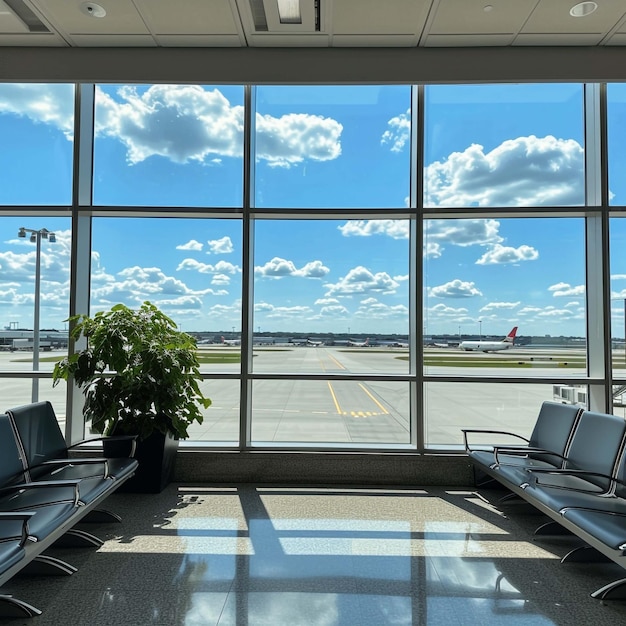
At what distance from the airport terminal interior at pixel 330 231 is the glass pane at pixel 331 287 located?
0.08 ft

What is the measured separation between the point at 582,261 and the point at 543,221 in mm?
571

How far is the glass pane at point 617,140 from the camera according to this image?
4922mm

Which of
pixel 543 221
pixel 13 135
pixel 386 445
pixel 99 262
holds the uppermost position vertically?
pixel 13 135

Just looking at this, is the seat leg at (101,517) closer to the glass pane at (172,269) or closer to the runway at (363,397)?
the runway at (363,397)

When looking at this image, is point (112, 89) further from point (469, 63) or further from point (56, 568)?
point (56, 568)

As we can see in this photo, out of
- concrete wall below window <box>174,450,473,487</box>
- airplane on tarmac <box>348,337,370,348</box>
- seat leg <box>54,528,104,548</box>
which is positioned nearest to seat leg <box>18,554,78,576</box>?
seat leg <box>54,528,104,548</box>

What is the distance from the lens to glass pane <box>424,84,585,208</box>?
5.03 meters

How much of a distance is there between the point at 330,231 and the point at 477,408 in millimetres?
2382

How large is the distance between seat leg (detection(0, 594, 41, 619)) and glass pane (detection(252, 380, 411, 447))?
2701mm

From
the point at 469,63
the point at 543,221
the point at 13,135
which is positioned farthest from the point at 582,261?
the point at 13,135

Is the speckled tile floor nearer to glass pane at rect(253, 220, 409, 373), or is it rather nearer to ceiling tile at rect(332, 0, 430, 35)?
glass pane at rect(253, 220, 409, 373)

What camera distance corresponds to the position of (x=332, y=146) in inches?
203

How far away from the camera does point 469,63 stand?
185 inches

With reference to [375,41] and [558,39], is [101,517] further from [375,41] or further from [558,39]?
[558,39]
